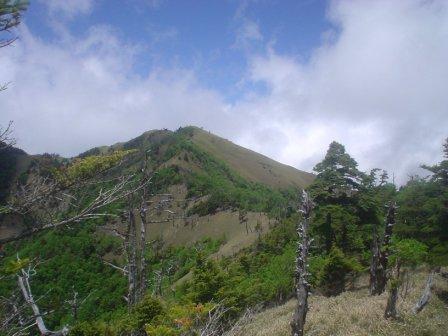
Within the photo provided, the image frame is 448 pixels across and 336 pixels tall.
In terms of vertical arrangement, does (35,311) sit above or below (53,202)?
below

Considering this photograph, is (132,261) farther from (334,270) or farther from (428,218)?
(334,270)

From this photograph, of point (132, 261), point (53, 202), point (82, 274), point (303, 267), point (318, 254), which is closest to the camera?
point (53, 202)

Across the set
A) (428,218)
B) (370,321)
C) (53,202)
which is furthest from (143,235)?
(428,218)

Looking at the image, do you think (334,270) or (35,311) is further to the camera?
(334,270)

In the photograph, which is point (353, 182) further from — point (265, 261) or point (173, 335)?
point (173, 335)

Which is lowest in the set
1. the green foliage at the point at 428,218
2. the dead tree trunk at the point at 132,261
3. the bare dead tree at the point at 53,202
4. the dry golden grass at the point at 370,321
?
the dry golden grass at the point at 370,321

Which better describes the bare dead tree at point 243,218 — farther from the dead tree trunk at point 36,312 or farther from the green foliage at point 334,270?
the dead tree trunk at point 36,312

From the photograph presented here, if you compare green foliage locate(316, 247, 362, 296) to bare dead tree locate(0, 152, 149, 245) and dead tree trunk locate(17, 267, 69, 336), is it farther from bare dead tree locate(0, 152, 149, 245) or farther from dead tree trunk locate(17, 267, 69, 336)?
dead tree trunk locate(17, 267, 69, 336)

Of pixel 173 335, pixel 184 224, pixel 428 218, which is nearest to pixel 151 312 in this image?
pixel 173 335

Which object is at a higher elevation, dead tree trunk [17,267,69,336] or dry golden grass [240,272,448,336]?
dead tree trunk [17,267,69,336]

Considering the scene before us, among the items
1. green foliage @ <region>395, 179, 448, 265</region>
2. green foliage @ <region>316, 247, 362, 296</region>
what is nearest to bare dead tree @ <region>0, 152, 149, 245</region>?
green foliage @ <region>395, 179, 448, 265</region>

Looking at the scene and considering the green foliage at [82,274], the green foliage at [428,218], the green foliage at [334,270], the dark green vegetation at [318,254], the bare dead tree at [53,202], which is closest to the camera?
the bare dead tree at [53,202]

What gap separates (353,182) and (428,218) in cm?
929

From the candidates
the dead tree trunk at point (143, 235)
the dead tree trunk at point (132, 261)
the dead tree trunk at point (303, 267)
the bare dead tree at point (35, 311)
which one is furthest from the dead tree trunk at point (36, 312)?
the dead tree trunk at point (303, 267)
